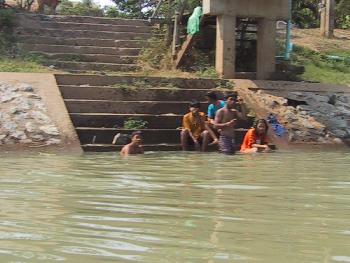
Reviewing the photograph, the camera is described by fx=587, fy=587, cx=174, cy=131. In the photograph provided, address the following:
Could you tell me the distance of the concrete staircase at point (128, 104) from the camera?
1048 centimetres

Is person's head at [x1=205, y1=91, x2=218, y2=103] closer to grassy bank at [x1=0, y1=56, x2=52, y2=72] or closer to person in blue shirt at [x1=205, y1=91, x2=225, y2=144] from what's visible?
person in blue shirt at [x1=205, y1=91, x2=225, y2=144]

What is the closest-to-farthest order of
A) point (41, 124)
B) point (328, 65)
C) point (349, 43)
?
point (41, 124) → point (328, 65) → point (349, 43)

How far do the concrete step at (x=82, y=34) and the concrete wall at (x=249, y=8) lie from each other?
331cm

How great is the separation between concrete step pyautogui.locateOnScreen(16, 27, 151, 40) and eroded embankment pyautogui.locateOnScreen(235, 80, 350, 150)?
16.2ft

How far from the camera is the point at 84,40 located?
16.1 m

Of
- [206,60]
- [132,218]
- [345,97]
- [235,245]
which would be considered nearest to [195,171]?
[132,218]

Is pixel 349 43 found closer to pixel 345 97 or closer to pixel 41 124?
pixel 345 97

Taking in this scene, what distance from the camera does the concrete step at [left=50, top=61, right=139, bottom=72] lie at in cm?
1439

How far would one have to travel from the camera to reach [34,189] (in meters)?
A: 5.19

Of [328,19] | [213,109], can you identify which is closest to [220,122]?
[213,109]

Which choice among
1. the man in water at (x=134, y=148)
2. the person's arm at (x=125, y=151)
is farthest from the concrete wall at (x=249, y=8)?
the person's arm at (x=125, y=151)

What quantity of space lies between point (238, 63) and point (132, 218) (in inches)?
510

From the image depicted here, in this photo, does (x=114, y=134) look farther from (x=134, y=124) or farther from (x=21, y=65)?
(x=21, y=65)

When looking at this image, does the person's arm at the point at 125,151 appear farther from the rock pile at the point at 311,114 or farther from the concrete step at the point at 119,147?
the rock pile at the point at 311,114
